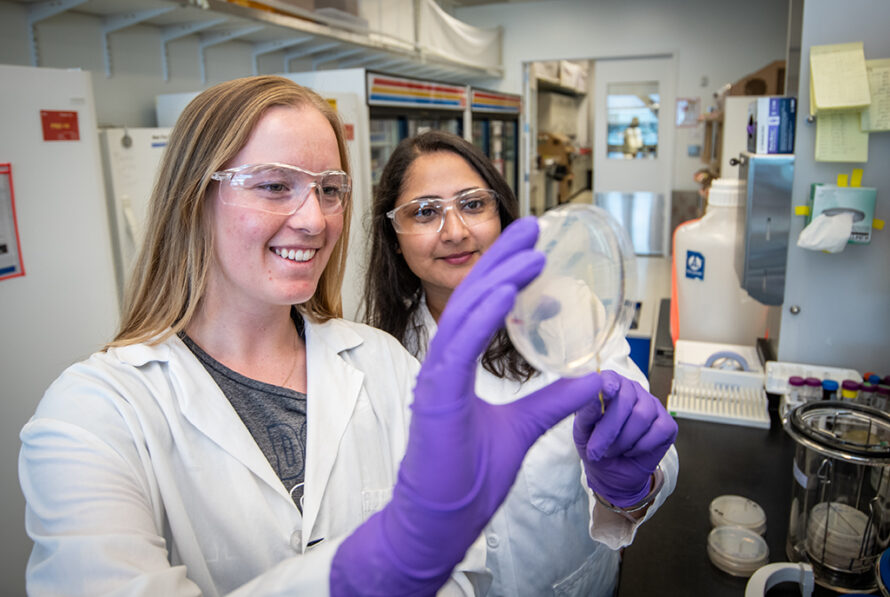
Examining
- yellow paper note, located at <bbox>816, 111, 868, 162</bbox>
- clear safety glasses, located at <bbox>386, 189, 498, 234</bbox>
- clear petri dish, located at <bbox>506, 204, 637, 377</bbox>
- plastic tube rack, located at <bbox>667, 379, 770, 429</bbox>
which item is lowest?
plastic tube rack, located at <bbox>667, 379, 770, 429</bbox>

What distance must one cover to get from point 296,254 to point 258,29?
3.19 m

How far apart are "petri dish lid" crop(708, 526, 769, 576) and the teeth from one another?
1.02 metres

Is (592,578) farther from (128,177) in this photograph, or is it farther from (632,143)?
(632,143)

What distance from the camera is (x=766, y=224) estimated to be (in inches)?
74.7

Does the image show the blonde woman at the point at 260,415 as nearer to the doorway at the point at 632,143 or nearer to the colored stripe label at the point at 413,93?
the colored stripe label at the point at 413,93

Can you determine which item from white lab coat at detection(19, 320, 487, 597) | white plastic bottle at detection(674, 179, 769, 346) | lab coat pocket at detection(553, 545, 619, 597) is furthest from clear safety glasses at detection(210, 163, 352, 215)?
white plastic bottle at detection(674, 179, 769, 346)

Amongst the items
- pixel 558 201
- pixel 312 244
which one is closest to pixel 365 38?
pixel 312 244

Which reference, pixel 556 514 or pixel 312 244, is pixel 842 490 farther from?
pixel 312 244

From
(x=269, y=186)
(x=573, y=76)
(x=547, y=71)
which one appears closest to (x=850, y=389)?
(x=269, y=186)

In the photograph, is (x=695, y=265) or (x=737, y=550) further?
(x=695, y=265)

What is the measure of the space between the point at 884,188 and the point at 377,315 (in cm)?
150

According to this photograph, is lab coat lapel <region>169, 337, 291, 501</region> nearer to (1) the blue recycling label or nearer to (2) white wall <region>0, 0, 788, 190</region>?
(1) the blue recycling label

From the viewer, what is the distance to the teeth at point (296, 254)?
3.27 feet

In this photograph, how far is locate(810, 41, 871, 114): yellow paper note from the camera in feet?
5.40
